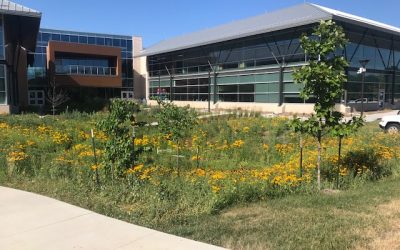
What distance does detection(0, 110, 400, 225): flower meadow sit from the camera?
7.32 metres

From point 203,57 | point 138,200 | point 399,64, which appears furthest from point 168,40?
point 138,200

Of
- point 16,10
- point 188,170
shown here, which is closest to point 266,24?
point 16,10

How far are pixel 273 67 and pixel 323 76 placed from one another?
36.0m

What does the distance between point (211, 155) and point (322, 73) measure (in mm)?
4847

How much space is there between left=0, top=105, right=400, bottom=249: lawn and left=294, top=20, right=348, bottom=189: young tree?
1.22m

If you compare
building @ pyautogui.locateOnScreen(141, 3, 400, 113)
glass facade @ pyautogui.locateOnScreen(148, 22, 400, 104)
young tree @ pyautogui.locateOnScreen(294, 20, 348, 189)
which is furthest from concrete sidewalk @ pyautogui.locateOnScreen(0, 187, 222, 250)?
building @ pyautogui.locateOnScreen(141, 3, 400, 113)

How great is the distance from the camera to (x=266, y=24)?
45.5 m

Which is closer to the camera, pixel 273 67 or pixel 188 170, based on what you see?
pixel 188 170

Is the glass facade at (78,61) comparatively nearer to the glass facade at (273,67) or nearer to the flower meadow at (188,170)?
the glass facade at (273,67)

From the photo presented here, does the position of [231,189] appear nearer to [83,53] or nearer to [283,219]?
[283,219]

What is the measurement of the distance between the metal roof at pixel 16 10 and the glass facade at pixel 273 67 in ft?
48.7

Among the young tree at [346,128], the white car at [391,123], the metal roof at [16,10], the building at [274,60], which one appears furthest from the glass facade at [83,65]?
the young tree at [346,128]

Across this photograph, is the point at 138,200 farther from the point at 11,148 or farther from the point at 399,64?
the point at 399,64

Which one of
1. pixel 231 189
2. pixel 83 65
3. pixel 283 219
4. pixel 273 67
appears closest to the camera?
pixel 283 219
